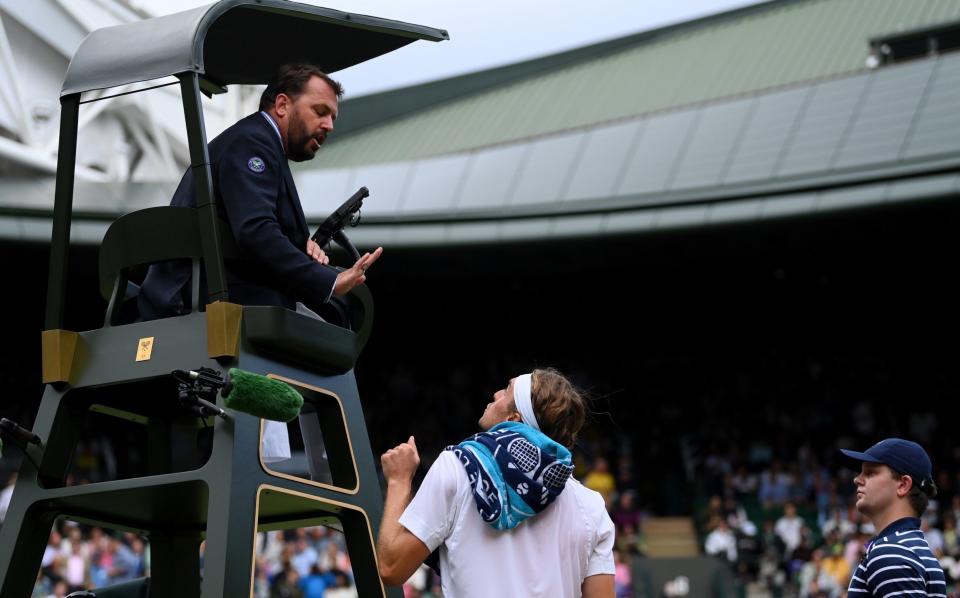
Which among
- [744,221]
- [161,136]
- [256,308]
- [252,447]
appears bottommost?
[252,447]

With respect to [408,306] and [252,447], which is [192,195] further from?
[408,306]

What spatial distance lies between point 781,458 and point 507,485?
72.3 feet

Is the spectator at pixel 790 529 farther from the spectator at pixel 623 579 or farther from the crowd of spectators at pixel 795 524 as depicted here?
the spectator at pixel 623 579

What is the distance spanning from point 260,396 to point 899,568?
2.49 m

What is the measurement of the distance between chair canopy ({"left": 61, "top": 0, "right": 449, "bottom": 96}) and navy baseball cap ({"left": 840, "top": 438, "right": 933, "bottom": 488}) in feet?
7.69

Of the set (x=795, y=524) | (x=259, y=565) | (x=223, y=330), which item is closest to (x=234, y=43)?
(x=223, y=330)

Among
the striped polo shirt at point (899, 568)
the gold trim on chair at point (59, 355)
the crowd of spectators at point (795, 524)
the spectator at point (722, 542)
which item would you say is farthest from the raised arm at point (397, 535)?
the spectator at point (722, 542)

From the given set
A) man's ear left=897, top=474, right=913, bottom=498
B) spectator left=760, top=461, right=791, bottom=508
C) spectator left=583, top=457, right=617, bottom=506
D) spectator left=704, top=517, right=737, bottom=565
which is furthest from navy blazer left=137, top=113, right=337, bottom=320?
spectator left=760, top=461, right=791, bottom=508

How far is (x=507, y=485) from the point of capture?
414cm

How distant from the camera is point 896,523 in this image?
16.8 ft

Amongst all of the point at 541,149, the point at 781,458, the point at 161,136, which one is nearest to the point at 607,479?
the point at 781,458

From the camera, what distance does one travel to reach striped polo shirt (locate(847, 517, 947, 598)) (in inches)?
193

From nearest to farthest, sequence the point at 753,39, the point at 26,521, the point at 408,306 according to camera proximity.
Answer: the point at 26,521 < the point at 408,306 < the point at 753,39

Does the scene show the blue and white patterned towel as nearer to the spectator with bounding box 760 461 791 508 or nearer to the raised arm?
the raised arm
